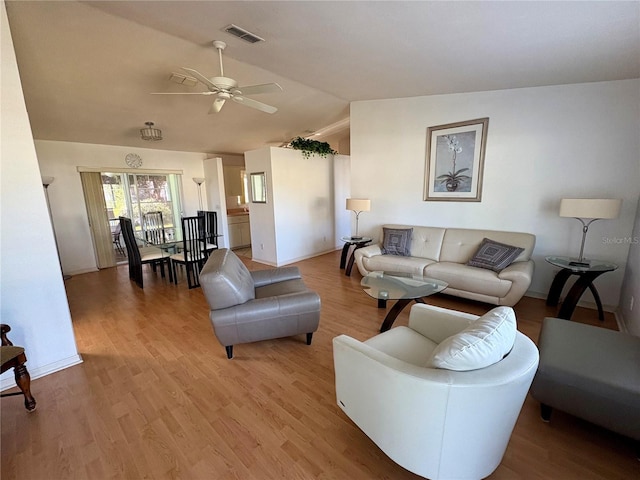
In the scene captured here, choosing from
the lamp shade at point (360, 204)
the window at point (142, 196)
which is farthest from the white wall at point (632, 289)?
the window at point (142, 196)

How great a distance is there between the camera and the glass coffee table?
250 cm

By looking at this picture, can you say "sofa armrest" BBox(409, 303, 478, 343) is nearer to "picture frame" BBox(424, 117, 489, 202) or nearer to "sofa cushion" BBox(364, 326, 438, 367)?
"sofa cushion" BBox(364, 326, 438, 367)

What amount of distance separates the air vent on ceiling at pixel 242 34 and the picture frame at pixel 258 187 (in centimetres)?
259

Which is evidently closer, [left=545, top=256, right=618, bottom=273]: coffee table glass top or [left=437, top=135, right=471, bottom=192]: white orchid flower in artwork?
[left=545, top=256, right=618, bottom=273]: coffee table glass top

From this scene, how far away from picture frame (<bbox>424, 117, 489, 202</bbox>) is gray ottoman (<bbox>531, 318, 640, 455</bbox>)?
2483mm

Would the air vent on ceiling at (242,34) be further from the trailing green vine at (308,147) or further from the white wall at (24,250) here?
the trailing green vine at (308,147)

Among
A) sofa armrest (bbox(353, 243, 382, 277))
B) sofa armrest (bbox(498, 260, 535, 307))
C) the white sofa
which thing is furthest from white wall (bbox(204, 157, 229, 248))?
sofa armrest (bbox(498, 260, 535, 307))

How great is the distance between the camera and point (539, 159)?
3.36m

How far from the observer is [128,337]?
277cm

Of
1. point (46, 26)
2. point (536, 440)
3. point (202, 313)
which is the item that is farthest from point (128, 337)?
point (536, 440)

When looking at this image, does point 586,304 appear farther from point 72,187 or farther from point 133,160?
point 72,187

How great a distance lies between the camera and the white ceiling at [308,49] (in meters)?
2.12

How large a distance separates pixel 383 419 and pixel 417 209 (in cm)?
357

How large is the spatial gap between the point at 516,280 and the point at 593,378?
162 cm
